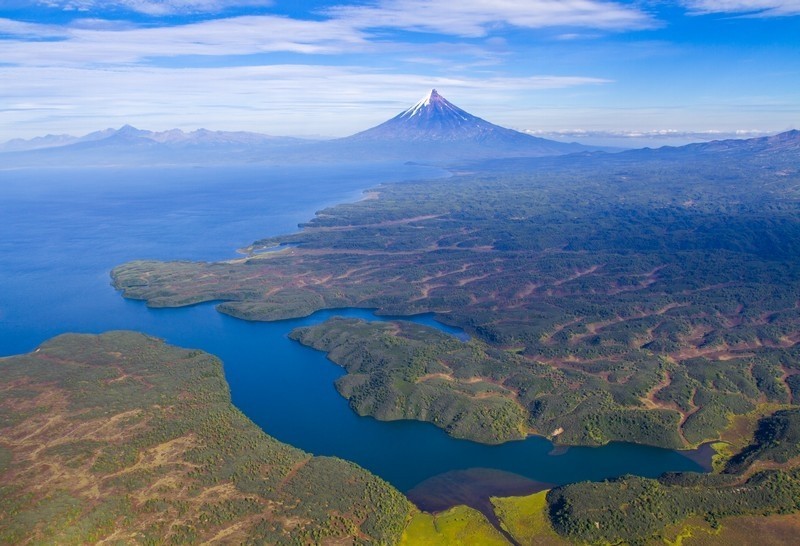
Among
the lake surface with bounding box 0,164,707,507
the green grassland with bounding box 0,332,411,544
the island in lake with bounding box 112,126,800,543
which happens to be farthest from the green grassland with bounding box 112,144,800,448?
the green grassland with bounding box 0,332,411,544

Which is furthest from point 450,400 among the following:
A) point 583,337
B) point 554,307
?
point 554,307

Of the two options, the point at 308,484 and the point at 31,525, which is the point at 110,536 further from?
the point at 308,484

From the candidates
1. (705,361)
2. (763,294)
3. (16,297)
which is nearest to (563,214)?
(763,294)

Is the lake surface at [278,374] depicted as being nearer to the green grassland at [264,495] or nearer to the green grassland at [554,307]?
the green grassland at [554,307]

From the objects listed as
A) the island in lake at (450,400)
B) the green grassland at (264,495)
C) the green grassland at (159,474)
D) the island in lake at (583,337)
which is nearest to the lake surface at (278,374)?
the island in lake at (450,400)

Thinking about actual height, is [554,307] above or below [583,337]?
above

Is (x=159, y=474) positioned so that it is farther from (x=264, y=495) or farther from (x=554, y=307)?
(x=554, y=307)

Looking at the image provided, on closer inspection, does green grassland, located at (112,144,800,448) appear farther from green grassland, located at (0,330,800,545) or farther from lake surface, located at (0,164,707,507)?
green grassland, located at (0,330,800,545)
